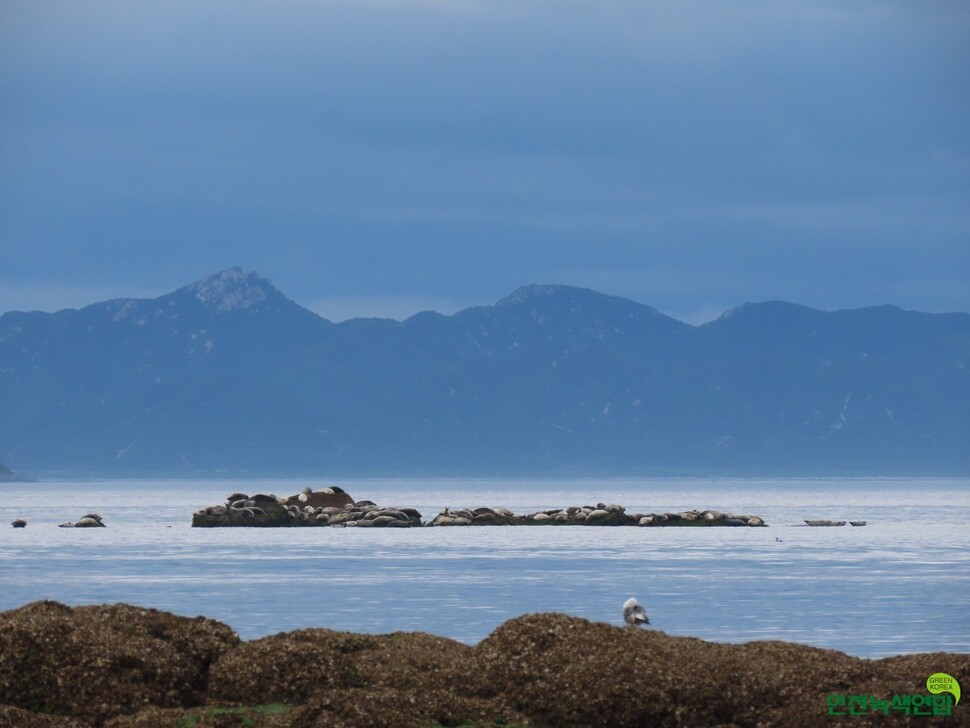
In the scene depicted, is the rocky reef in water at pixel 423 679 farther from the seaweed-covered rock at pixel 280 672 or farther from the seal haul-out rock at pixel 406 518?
the seal haul-out rock at pixel 406 518

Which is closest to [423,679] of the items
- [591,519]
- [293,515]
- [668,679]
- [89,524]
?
[668,679]

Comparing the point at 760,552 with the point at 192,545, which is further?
the point at 192,545

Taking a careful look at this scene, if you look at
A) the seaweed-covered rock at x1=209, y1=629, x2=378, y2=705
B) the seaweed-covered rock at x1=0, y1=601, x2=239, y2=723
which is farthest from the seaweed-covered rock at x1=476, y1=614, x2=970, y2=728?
the seaweed-covered rock at x1=0, y1=601, x2=239, y2=723

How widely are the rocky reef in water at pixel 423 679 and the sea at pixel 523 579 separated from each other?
859cm

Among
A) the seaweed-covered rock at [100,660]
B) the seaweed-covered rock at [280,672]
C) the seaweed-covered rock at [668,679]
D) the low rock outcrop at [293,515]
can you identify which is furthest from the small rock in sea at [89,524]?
the seaweed-covered rock at [668,679]

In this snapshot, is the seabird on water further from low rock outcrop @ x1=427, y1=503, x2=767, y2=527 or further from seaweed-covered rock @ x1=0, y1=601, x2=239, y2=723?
low rock outcrop @ x1=427, y1=503, x2=767, y2=527

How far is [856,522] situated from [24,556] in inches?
2072

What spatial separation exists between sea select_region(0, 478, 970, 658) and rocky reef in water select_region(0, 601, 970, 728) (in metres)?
8.59

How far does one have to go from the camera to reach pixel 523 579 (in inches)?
1754

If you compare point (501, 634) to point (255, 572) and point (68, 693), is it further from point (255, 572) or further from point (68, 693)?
point (255, 572)

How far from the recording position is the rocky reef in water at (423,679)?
17906mm

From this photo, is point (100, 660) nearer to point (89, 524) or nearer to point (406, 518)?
point (406, 518)

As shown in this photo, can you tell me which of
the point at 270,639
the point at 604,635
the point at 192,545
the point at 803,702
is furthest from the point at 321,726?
the point at 192,545

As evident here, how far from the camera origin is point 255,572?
47.8 meters
